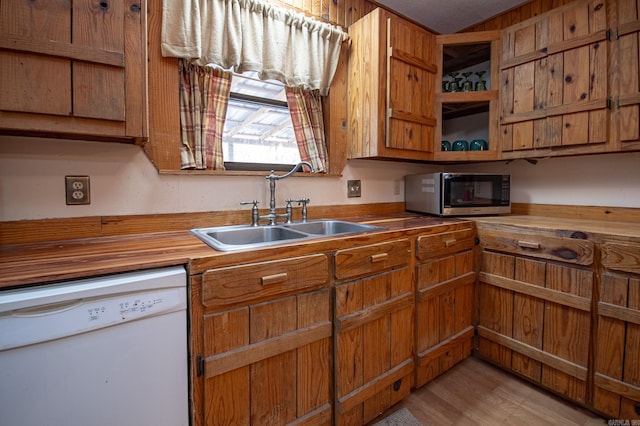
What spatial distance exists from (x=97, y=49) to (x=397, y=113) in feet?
4.97

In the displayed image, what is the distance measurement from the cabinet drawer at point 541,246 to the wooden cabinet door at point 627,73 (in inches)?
24.1

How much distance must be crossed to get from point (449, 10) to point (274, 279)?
237 cm

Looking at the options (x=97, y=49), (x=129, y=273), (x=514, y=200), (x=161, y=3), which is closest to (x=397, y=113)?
(x=514, y=200)

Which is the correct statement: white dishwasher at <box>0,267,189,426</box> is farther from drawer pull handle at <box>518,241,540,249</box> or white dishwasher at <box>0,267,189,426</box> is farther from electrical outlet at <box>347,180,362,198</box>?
drawer pull handle at <box>518,241,540,249</box>

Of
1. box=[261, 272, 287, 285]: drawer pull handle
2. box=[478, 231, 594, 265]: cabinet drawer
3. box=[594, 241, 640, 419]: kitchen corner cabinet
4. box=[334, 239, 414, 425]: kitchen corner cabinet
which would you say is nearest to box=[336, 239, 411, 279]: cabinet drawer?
box=[334, 239, 414, 425]: kitchen corner cabinet

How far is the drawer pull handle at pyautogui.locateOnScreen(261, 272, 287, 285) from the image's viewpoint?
103 cm

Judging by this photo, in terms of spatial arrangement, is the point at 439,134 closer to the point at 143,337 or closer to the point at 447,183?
the point at 447,183

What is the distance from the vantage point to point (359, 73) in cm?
193

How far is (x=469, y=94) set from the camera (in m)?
2.05

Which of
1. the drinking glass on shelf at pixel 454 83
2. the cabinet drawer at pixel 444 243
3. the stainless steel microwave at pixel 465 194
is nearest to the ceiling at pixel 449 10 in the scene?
the drinking glass on shelf at pixel 454 83

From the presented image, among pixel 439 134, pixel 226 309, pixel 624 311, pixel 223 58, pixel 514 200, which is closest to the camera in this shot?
pixel 226 309

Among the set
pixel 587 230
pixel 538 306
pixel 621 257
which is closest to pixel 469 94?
pixel 587 230

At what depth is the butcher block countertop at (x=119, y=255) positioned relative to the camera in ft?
2.56

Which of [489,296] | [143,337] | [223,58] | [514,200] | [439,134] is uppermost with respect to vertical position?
[223,58]
